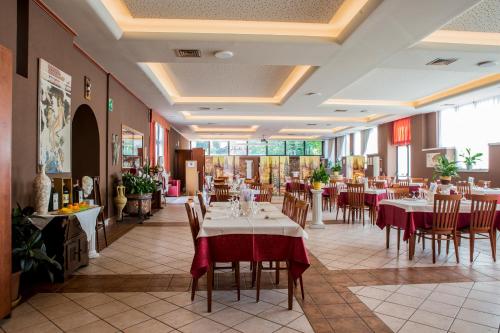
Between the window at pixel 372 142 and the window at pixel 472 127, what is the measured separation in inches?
172

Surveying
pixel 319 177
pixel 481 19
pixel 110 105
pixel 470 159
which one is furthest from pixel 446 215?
pixel 110 105

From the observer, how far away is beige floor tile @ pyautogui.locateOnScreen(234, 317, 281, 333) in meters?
2.77

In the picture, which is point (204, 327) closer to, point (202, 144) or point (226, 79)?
point (226, 79)

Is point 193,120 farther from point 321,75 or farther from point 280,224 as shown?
point 280,224

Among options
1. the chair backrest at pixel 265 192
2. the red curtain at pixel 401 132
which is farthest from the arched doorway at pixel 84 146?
the red curtain at pixel 401 132

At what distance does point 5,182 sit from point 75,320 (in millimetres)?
1327

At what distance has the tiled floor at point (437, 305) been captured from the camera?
9.45 feet

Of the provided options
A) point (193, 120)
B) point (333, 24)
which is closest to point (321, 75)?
point (333, 24)

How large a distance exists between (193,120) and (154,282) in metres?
9.68

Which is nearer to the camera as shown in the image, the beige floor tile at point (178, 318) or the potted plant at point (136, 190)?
the beige floor tile at point (178, 318)

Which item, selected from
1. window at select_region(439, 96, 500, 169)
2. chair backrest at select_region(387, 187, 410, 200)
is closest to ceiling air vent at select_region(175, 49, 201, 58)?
chair backrest at select_region(387, 187, 410, 200)

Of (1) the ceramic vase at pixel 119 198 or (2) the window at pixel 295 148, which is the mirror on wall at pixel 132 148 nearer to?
(1) the ceramic vase at pixel 119 198

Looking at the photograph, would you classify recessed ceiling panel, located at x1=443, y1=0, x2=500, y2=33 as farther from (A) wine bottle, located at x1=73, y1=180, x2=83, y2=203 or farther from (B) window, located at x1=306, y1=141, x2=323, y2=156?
(B) window, located at x1=306, y1=141, x2=323, y2=156

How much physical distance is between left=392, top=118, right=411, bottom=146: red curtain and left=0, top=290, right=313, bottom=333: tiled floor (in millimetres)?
11010
